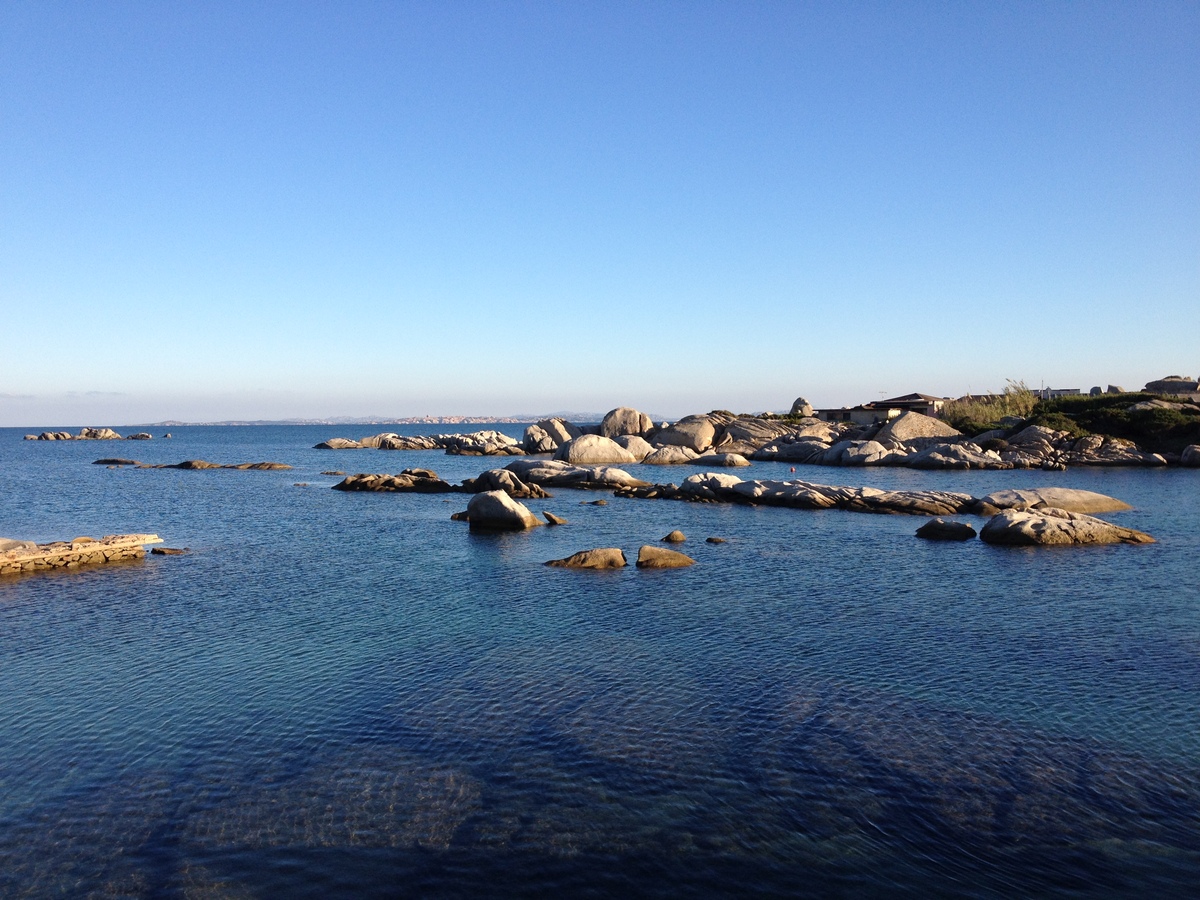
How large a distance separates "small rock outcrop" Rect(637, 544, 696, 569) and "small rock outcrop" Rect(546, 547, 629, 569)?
74cm

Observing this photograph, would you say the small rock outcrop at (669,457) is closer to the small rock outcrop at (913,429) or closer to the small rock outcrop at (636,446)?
the small rock outcrop at (636,446)

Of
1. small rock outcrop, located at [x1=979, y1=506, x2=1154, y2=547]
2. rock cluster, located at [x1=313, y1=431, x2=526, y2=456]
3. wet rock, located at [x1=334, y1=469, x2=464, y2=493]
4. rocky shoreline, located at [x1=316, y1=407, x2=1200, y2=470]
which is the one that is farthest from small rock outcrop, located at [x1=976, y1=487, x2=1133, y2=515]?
rock cluster, located at [x1=313, y1=431, x2=526, y2=456]

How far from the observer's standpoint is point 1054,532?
1291 inches

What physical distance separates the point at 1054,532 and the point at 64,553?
38.3 m

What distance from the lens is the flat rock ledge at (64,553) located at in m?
28.1

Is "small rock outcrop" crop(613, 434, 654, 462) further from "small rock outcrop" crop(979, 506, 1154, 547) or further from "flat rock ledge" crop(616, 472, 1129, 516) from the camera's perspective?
"small rock outcrop" crop(979, 506, 1154, 547)

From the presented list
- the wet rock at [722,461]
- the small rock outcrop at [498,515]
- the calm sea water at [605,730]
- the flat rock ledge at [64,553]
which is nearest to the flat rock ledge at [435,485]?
the small rock outcrop at [498,515]

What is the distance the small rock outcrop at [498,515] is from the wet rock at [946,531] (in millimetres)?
18294

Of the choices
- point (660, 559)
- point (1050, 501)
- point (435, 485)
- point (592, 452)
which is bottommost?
point (660, 559)

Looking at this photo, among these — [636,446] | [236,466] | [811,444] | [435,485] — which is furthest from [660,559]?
[236,466]

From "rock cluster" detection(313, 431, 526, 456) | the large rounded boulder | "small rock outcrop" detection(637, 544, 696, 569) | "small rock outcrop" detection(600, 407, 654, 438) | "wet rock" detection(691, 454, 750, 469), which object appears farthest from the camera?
"rock cluster" detection(313, 431, 526, 456)

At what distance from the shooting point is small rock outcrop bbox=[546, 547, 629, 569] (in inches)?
1125

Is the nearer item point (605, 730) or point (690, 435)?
point (605, 730)

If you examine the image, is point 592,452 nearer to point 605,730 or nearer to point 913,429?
point 913,429
